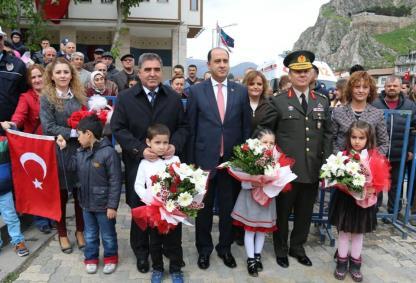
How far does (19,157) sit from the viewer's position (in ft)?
13.6

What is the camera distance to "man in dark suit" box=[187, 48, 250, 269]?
12.6ft

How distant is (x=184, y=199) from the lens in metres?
3.18

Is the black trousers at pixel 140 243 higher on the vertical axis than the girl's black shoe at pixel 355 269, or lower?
higher

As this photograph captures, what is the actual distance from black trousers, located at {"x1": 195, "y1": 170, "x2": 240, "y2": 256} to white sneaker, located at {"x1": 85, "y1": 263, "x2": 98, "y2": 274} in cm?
110

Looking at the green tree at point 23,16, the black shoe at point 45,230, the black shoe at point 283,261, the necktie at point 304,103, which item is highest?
the green tree at point 23,16

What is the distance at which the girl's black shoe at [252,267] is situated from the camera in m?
3.83

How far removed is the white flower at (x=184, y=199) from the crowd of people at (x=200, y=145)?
494 millimetres

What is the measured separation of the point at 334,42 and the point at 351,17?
1305cm

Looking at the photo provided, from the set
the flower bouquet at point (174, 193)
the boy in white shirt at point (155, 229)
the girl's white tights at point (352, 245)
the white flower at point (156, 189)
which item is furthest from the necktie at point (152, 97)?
the girl's white tights at point (352, 245)

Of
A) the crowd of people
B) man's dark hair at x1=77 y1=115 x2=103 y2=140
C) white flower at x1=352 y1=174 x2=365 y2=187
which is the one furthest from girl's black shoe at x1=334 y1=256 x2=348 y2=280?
man's dark hair at x1=77 y1=115 x2=103 y2=140

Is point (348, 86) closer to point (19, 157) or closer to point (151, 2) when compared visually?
point (19, 157)

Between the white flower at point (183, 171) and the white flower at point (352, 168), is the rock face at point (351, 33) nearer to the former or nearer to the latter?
the white flower at point (352, 168)

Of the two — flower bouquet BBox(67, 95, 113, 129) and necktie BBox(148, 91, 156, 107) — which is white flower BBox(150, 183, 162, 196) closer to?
necktie BBox(148, 91, 156, 107)

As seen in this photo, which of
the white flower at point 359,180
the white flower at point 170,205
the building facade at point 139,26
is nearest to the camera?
the white flower at point 170,205
